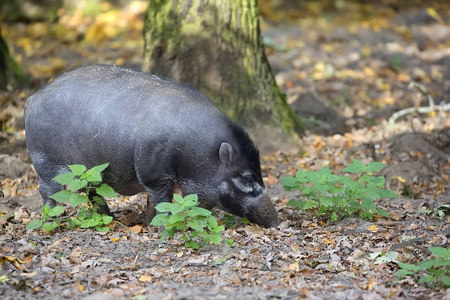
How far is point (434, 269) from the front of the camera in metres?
4.10

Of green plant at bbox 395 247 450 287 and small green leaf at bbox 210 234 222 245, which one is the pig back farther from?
green plant at bbox 395 247 450 287

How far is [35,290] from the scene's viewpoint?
13.0 feet

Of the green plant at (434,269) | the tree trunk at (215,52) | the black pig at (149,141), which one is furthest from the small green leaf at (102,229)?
the tree trunk at (215,52)

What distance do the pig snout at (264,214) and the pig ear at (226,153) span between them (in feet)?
1.61

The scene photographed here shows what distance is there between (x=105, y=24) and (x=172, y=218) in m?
10.2

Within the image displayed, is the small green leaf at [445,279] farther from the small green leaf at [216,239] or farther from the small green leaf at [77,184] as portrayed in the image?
the small green leaf at [77,184]

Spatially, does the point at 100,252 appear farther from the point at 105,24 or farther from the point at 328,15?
the point at 328,15

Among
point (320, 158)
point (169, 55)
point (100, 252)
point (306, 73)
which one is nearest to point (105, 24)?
point (306, 73)

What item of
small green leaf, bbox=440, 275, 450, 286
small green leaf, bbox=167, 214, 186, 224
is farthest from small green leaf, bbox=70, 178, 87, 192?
small green leaf, bbox=440, 275, 450, 286

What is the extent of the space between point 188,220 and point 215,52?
3.33m

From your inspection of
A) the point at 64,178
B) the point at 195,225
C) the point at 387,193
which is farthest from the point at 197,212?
the point at 387,193

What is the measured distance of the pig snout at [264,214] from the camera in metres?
5.36

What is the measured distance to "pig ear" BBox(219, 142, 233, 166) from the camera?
523cm

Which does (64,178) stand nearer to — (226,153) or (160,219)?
(160,219)
